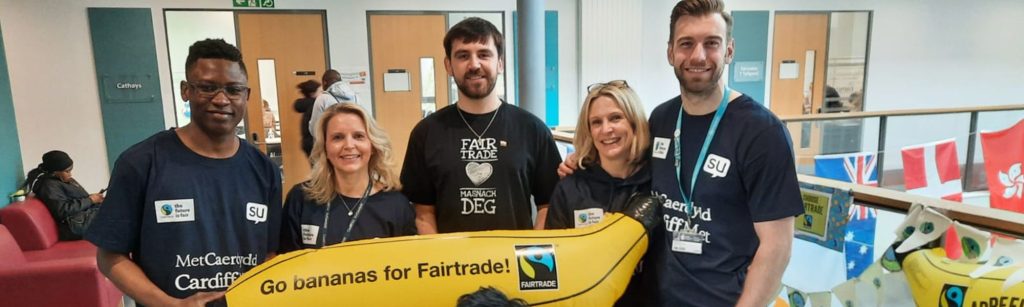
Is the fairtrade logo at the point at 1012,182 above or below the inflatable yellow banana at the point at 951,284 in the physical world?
below

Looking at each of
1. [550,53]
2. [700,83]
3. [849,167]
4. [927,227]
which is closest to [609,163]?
[700,83]

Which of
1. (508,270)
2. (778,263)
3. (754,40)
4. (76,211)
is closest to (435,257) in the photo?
(508,270)

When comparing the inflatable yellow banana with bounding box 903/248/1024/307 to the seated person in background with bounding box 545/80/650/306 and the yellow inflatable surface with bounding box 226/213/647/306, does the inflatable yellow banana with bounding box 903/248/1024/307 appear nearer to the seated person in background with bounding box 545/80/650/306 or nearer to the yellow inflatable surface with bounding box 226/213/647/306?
the seated person in background with bounding box 545/80/650/306

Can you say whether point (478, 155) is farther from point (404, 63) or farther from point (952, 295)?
point (404, 63)

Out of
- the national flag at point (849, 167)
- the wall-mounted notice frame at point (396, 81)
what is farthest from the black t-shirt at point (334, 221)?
the wall-mounted notice frame at point (396, 81)

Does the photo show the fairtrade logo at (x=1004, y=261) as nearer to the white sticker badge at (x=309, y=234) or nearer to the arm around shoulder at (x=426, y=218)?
the arm around shoulder at (x=426, y=218)

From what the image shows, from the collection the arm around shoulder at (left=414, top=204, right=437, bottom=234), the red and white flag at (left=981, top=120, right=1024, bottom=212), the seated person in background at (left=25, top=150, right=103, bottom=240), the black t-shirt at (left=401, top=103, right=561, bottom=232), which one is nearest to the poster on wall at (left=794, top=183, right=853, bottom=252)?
the black t-shirt at (left=401, top=103, right=561, bottom=232)

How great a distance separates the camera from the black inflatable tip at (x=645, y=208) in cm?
134

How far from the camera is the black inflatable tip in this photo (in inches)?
52.6

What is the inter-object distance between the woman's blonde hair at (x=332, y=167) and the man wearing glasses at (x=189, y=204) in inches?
8.8

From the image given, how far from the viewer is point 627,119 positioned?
5.04 ft

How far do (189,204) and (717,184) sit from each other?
1239 mm

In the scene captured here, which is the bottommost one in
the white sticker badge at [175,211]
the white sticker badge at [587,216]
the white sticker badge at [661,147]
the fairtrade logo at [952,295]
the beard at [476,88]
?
the fairtrade logo at [952,295]

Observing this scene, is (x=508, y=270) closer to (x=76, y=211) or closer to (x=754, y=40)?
(x=76, y=211)
